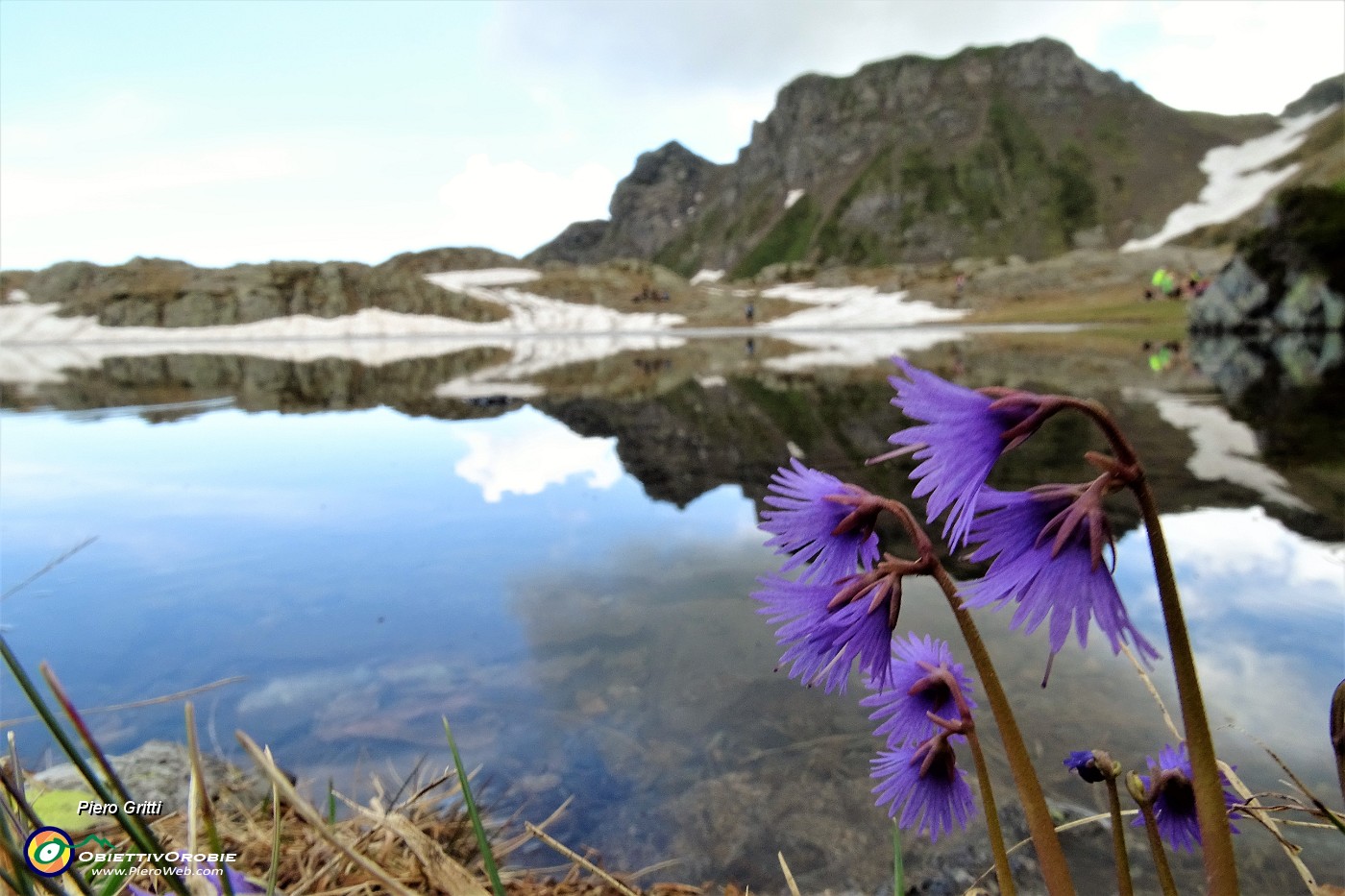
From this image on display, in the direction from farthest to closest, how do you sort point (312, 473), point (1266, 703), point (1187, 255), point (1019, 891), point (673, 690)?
point (1187, 255)
point (312, 473)
point (673, 690)
point (1266, 703)
point (1019, 891)

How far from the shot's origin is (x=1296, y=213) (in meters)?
31.3

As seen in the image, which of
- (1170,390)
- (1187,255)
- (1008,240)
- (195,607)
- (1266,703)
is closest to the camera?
(1266,703)

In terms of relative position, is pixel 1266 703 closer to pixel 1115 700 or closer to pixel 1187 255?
pixel 1115 700

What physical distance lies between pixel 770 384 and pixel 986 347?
48.9 feet

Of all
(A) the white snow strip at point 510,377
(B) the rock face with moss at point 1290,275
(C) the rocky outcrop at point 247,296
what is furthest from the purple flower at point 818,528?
(C) the rocky outcrop at point 247,296

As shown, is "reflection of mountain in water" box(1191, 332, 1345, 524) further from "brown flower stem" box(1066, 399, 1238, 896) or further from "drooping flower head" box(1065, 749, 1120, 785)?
"brown flower stem" box(1066, 399, 1238, 896)

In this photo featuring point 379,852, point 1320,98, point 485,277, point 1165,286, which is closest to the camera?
point 379,852

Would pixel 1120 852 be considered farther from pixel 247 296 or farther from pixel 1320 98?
pixel 1320 98

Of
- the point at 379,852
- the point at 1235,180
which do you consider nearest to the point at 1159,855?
the point at 379,852

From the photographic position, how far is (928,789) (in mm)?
1505

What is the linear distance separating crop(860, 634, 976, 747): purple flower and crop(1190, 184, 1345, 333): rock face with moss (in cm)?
3585

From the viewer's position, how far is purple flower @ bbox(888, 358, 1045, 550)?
0.95m

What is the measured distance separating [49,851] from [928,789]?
1454 millimetres

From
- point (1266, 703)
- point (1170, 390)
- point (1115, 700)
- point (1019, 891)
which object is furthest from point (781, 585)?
point (1170, 390)
